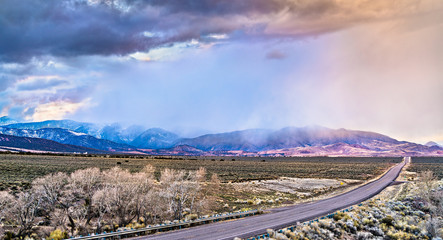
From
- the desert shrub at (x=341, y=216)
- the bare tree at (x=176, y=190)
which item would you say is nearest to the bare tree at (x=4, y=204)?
the bare tree at (x=176, y=190)

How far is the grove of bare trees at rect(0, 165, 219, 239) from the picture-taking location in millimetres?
29688

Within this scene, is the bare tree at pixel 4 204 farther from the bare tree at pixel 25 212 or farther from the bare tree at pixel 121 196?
the bare tree at pixel 121 196

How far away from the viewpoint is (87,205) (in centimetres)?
3544

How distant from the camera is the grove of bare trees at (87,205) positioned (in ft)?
97.4

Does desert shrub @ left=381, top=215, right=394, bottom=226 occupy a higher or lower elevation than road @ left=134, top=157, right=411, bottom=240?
lower

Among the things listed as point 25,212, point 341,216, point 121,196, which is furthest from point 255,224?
point 25,212

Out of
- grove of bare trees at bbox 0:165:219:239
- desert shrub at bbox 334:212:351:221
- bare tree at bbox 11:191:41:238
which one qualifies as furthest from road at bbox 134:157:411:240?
bare tree at bbox 11:191:41:238

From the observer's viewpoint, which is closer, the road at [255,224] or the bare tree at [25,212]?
the road at [255,224]

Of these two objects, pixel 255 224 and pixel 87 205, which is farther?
pixel 87 205

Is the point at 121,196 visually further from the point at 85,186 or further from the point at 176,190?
the point at 176,190

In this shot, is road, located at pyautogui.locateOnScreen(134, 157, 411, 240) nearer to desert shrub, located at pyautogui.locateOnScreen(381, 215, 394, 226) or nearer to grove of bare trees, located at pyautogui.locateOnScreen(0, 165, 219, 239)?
desert shrub, located at pyautogui.locateOnScreen(381, 215, 394, 226)

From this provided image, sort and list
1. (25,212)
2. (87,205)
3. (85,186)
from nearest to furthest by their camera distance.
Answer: (25,212)
(87,205)
(85,186)

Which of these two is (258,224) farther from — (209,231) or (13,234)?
(13,234)

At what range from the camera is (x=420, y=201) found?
43625mm
